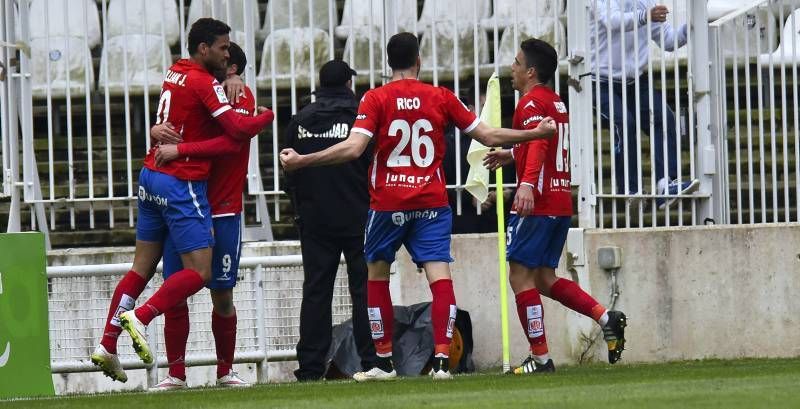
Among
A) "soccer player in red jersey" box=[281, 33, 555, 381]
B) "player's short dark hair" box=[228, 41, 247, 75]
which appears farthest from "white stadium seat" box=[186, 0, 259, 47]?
"soccer player in red jersey" box=[281, 33, 555, 381]

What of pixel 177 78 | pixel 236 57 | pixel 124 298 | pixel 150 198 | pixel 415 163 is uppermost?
pixel 236 57

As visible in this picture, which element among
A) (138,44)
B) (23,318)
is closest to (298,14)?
(138,44)

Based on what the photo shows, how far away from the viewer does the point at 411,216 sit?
393 inches

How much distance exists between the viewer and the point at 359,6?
13.4 metres

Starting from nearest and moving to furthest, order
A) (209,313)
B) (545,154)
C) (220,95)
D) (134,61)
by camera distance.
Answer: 1. (220,95)
2. (545,154)
3. (209,313)
4. (134,61)

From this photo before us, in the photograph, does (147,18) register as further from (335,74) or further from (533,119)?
(533,119)

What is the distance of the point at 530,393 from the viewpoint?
8398 millimetres

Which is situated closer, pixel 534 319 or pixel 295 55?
pixel 534 319

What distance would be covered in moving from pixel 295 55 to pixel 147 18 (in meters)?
1.18

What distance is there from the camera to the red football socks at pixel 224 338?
10.5 meters

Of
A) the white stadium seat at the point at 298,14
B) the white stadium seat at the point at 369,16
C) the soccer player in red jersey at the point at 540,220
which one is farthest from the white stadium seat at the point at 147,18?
the soccer player in red jersey at the point at 540,220

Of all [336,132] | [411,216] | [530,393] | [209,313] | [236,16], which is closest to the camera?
[530,393]

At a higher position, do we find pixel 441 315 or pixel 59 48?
pixel 59 48

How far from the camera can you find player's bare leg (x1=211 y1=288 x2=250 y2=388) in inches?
412
